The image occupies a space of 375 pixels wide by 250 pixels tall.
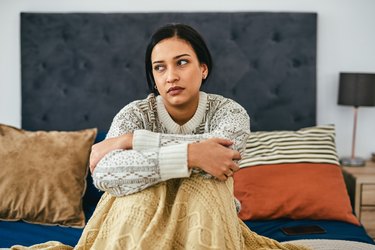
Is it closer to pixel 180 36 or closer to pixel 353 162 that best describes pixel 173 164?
pixel 180 36

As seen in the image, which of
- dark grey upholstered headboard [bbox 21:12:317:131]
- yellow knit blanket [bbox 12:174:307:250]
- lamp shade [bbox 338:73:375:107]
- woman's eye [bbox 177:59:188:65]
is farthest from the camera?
dark grey upholstered headboard [bbox 21:12:317:131]

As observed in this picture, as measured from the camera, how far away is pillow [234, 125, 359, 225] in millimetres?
2125

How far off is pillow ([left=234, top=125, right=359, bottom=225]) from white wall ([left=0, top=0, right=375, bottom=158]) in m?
0.46

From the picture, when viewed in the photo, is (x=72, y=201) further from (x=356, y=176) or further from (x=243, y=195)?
(x=356, y=176)

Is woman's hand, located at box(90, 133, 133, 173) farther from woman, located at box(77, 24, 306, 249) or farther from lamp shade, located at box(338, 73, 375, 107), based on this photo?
lamp shade, located at box(338, 73, 375, 107)

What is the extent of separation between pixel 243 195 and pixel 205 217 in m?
0.94

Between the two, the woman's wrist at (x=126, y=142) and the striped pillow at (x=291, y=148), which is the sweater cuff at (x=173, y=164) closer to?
the woman's wrist at (x=126, y=142)

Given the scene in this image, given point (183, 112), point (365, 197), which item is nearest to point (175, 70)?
point (183, 112)

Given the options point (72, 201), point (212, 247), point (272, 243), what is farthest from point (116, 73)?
point (212, 247)

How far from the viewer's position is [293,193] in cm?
215

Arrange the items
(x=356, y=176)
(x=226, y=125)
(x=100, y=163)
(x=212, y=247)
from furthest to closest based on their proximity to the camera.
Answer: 1. (x=356, y=176)
2. (x=226, y=125)
3. (x=100, y=163)
4. (x=212, y=247)

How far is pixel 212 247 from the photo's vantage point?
1.24 meters

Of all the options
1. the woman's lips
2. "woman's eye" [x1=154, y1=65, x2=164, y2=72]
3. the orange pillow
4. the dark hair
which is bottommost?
the orange pillow

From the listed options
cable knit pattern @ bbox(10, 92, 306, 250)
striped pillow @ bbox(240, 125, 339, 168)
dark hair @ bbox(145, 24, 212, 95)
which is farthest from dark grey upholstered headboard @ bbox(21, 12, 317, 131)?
cable knit pattern @ bbox(10, 92, 306, 250)
